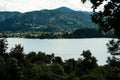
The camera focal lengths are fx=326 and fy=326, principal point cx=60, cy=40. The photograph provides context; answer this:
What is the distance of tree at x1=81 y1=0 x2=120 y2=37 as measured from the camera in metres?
13.1

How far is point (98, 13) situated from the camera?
13523 millimetres

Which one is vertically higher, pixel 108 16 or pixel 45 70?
pixel 108 16

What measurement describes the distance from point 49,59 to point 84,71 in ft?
122

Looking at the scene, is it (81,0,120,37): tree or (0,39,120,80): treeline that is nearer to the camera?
(81,0,120,37): tree

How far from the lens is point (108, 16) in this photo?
13375 millimetres

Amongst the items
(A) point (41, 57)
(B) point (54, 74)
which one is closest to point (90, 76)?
(B) point (54, 74)

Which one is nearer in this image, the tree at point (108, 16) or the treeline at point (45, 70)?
the tree at point (108, 16)

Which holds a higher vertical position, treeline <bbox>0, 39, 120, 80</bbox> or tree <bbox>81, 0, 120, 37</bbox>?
tree <bbox>81, 0, 120, 37</bbox>

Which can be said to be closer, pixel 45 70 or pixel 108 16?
pixel 108 16

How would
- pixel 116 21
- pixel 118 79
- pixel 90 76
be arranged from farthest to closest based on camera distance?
1. pixel 90 76
2. pixel 118 79
3. pixel 116 21

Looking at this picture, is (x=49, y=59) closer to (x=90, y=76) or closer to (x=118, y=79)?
(x=90, y=76)

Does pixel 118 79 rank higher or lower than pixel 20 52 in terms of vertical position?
higher

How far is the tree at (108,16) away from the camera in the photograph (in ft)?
43.0

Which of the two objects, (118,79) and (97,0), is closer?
(97,0)
